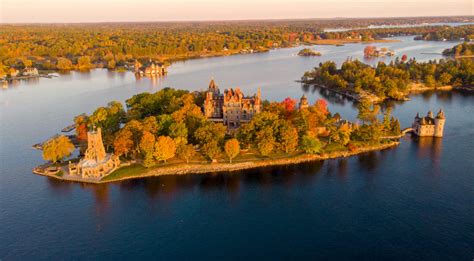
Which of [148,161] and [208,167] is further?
[208,167]

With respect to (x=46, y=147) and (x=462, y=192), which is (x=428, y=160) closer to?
(x=462, y=192)

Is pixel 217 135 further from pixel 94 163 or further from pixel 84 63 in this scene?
pixel 84 63

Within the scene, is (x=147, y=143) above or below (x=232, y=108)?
below

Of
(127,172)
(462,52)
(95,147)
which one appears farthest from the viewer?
(462,52)

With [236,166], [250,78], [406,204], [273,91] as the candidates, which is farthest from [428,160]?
[250,78]

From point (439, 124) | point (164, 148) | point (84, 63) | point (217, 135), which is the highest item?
point (84, 63)

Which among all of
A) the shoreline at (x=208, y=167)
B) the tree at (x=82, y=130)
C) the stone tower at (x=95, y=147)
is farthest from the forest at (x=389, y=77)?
the stone tower at (x=95, y=147)

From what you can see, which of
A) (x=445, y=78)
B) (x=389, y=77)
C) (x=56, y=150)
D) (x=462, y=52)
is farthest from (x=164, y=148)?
(x=462, y=52)

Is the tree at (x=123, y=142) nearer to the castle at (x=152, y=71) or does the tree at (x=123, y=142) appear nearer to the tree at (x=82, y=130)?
the tree at (x=82, y=130)
